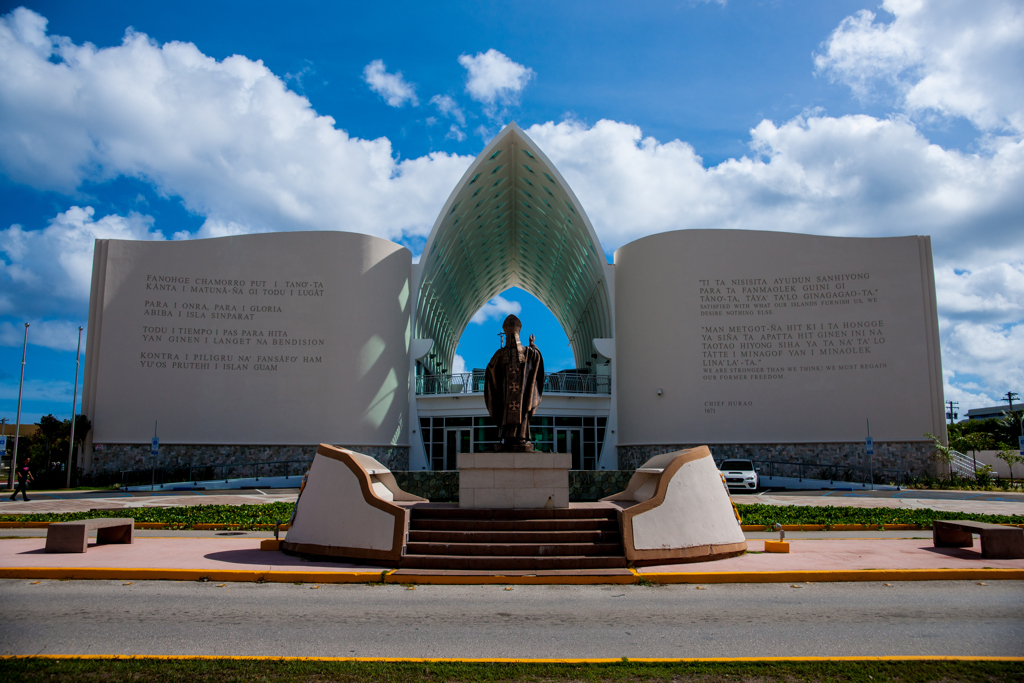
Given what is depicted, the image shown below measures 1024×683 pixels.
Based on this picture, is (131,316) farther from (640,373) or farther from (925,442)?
(925,442)

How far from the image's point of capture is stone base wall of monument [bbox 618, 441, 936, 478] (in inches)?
1109

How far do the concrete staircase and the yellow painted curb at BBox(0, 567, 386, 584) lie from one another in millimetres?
864

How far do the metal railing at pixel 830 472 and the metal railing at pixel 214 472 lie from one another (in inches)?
730

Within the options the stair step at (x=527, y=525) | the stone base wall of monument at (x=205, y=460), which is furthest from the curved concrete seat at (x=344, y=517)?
the stone base wall of monument at (x=205, y=460)

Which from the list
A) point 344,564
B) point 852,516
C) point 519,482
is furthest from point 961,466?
point 344,564

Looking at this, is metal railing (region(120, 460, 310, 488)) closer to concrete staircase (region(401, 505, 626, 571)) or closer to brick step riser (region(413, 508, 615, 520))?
brick step riser (region(413, 508, 615, 520))

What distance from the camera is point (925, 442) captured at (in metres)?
28.2

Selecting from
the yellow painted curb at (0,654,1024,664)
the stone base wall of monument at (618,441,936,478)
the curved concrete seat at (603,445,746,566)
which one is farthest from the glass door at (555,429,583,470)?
the yellow painted curb at (0,654,1024,664)

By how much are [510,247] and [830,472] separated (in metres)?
27.6

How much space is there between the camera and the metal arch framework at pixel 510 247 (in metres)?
32.1

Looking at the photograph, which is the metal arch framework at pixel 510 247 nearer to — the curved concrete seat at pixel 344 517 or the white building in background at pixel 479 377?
the white building in background at pixel 479 377

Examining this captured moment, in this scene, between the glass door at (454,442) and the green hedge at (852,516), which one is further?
the glass door at (454,442)

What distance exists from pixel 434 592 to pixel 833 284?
27.0 meters

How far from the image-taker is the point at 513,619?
637 centimetres
